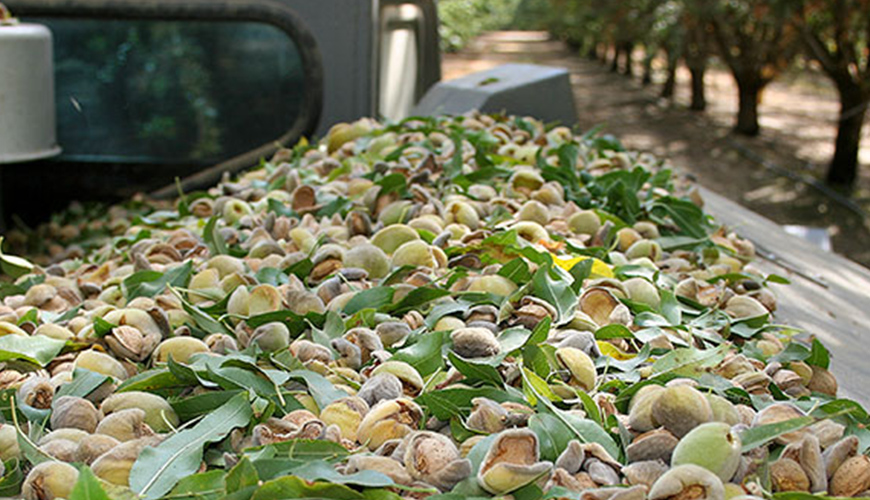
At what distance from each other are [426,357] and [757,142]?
10.6 meters

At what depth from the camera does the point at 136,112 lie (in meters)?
4.97

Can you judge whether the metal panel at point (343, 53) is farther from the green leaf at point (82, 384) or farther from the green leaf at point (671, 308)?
the green leaf at point (82, 384)

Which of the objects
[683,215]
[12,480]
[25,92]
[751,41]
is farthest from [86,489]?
[751,41]

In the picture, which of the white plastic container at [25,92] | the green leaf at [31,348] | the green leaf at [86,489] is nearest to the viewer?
the green leaf at [86,489]

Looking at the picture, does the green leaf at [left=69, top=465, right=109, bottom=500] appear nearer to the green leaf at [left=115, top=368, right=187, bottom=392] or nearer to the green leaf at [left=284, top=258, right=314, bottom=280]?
the green leaf at [left=115, top=368, right=187, bottom=392]

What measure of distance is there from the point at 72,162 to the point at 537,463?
4394mm

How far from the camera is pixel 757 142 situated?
11383mm

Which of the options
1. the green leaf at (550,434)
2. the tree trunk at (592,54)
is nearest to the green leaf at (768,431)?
the green leaf at (550,434)

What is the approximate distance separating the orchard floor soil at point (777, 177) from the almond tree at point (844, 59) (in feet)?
1.28

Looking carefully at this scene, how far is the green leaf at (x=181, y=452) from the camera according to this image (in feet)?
4.08

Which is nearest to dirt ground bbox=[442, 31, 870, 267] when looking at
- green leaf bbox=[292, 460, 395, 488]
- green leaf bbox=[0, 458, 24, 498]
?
green leaf bbox=[292, 460, 395, 488]

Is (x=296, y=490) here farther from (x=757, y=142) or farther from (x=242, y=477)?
(x=757, y=142)

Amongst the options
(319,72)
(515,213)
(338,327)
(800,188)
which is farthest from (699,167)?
(338,327)

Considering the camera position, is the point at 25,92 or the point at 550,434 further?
the point at 25,92
